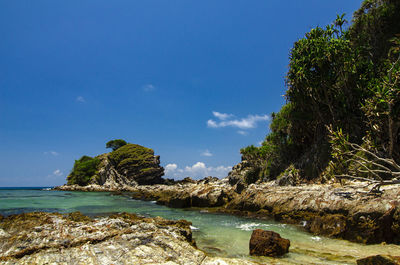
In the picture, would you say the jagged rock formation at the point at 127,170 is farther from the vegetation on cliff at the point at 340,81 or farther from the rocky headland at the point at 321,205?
the vegetation on cliff at the point at 340,81

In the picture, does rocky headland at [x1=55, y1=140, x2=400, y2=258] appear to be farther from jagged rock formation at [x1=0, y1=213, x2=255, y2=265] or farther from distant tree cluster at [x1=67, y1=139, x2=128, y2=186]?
distant tree cluster at [x1=67, y1=139, x2=128, y2=186]

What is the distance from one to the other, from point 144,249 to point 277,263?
4.14m

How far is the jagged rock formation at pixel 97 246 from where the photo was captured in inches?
229

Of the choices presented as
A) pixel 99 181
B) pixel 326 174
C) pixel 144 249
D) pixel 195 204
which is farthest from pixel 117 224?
pixel 99 181

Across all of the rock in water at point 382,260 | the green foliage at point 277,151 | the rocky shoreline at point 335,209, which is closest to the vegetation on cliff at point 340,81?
the green foliage at point 277,151

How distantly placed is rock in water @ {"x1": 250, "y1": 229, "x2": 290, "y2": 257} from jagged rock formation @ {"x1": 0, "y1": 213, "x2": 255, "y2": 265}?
232 cm

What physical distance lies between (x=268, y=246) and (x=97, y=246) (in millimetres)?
5639

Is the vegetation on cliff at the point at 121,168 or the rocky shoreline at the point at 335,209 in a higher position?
the vegetation on cliff at the point at 121,168

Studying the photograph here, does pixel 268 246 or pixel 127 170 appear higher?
pixel 127 170

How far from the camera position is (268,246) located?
7684 mm

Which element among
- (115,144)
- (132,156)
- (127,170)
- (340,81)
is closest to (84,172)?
(127,170)

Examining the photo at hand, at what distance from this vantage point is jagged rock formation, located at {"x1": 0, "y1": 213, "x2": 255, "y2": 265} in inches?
229

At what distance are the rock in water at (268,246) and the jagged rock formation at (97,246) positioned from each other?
2324 mm

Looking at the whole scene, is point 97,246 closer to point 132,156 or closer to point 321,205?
point 321,205
